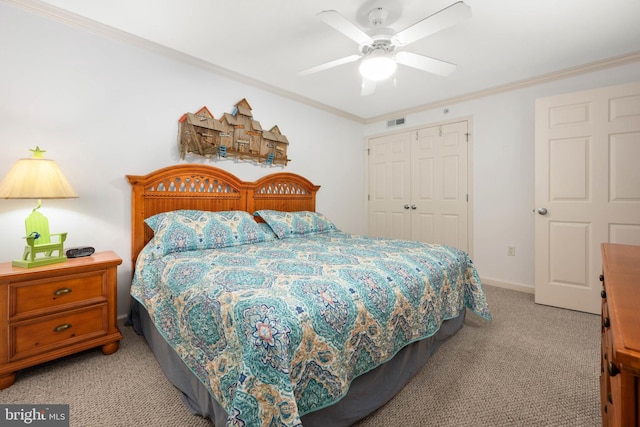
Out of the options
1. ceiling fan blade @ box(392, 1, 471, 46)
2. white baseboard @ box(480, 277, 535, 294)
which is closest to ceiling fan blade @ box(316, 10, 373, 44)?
ceiling fan blade @ box(392, 1, 471, 46)

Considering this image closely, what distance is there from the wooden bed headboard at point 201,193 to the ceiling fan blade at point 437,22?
6.71 feet

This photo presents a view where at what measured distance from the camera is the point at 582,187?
2.82m

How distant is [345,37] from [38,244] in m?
2.72

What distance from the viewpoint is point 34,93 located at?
2064mm

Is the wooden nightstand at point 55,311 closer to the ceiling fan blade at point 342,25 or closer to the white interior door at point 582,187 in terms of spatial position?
the ceiling fan blade at point 342,25

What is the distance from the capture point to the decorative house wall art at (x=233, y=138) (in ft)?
9.10

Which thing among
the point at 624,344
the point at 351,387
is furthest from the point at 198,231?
the point at 624,344

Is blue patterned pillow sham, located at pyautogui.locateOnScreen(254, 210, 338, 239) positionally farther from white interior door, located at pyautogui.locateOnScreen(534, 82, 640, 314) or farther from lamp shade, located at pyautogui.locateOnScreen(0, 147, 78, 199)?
white interior door, located at pyautogui.locateOnScreen(534, 82, 640, 314)

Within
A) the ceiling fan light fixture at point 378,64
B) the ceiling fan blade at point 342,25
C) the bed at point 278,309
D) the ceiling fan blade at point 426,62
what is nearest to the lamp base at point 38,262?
the bed at point 278,309

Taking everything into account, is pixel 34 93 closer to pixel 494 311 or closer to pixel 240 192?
pixel 240 192

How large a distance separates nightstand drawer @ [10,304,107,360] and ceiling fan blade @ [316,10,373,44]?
7.83 feet

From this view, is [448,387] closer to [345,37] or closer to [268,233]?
[268,233]

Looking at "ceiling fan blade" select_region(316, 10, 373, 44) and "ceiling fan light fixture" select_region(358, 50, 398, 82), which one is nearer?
"ceiling fan blade" select_region(316, 10, 373, 44)

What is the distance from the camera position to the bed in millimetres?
1072
